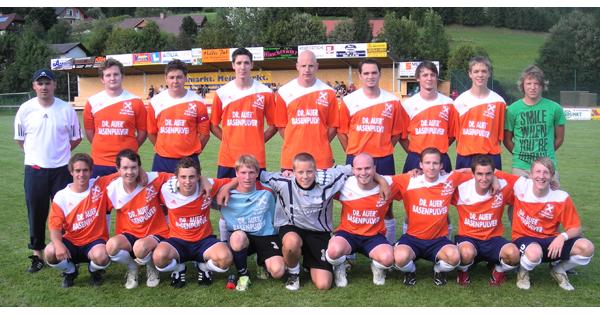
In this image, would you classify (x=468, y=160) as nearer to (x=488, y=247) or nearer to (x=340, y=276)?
(x=488, y=247)

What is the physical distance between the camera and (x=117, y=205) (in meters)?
4.37

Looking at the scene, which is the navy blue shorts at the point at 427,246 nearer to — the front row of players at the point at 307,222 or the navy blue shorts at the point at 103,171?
the front row of players at the point at 307,222

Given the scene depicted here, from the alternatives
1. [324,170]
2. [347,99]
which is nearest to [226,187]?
[324,170]

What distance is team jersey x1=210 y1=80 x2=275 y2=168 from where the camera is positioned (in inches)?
192

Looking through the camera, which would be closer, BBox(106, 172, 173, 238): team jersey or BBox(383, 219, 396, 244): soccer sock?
BBox(106, 172, 173, 238): team jersey

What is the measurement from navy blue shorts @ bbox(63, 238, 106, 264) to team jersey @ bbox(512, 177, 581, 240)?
3.40 m

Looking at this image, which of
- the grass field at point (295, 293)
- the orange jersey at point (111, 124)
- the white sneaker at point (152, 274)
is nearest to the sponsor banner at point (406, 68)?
the grass field at point (295, 293)

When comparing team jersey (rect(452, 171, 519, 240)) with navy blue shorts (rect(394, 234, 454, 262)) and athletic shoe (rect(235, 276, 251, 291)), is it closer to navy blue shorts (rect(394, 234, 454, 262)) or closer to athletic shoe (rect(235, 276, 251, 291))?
navy blue shorts (rect(394, 234, 454, 262))

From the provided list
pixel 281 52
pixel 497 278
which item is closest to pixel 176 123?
pixel 497 278

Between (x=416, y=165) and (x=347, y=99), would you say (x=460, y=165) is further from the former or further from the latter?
(x=347, y=99)

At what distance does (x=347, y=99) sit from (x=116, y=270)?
2.56 meters

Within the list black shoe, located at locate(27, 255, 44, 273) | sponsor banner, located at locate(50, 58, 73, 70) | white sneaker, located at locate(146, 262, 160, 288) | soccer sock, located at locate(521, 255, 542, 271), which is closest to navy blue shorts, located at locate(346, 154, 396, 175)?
soccer sock, located at locate(521, 255, 542, 271)

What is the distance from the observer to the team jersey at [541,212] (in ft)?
13.9

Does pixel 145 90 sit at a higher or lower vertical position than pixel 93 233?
higher
